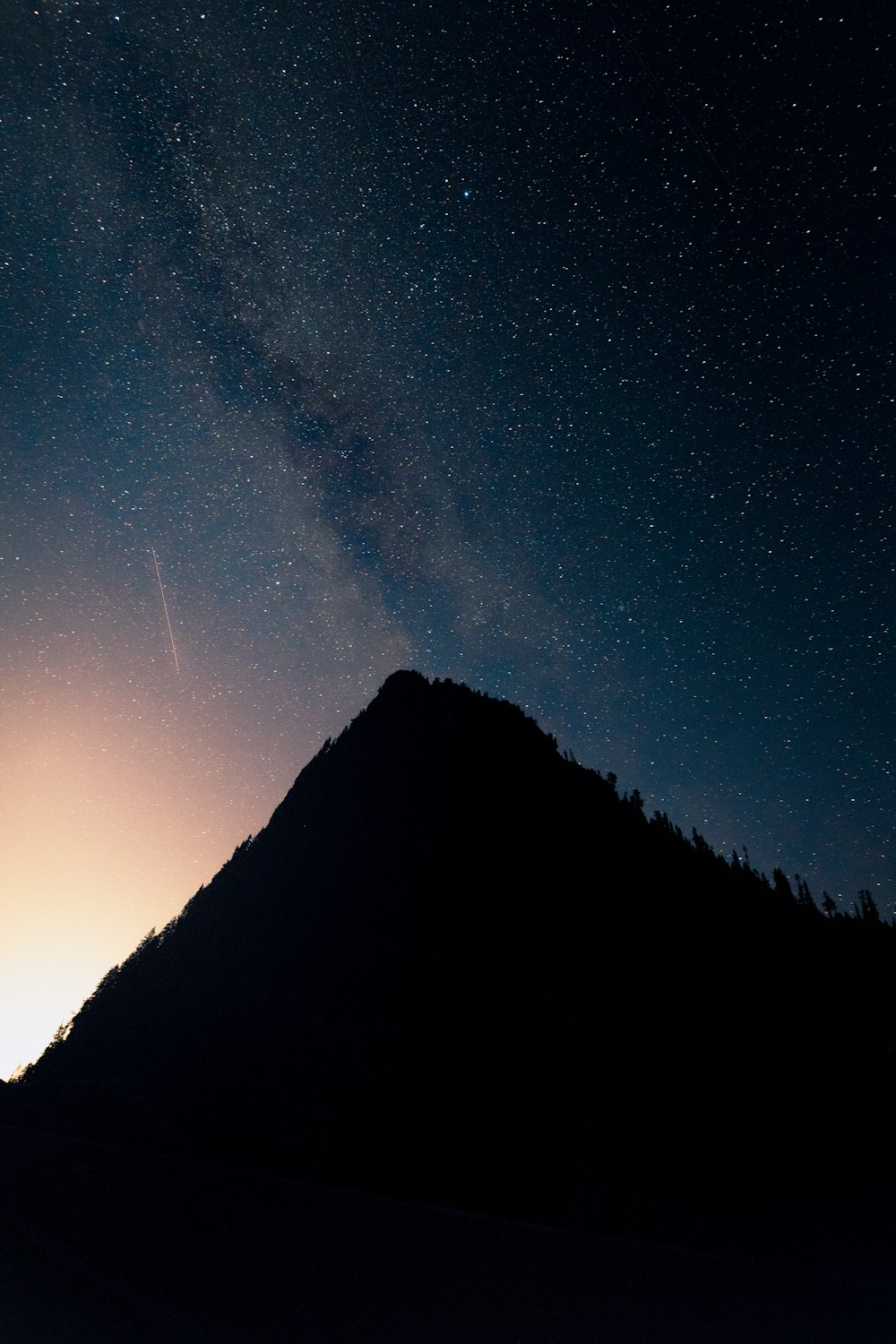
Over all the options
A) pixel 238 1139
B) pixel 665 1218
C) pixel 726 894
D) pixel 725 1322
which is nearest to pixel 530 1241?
pixel 725 1322

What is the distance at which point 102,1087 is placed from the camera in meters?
11.1

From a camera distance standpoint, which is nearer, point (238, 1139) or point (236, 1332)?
point (236, 1332)

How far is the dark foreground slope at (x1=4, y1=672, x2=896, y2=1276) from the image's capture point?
863 centimetres

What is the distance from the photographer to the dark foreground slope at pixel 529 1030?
8.63 metres

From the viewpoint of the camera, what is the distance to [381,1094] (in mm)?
9961

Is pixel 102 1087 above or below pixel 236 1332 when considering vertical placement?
below

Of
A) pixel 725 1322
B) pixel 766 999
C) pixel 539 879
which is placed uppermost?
pixel 539 879

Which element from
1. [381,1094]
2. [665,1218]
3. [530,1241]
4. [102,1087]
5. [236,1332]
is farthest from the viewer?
[102,1087]

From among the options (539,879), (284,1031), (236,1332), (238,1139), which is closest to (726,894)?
(539,879)

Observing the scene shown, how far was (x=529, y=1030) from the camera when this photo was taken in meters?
10.6

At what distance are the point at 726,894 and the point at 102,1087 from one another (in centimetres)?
1378

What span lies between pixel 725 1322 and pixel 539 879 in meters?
Result: 12.0

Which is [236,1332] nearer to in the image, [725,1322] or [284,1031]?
[725,1322]

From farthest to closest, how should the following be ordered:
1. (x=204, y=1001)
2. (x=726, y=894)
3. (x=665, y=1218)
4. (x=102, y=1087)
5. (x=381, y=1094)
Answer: (x=204, y=1001) < (x=726, y=894) < (x=102, y=1087) < (x=381, y=1094) < (x=665, y=1218)
